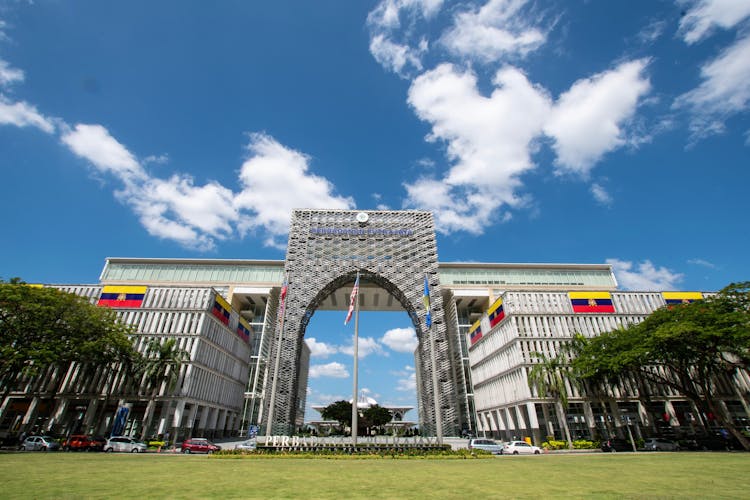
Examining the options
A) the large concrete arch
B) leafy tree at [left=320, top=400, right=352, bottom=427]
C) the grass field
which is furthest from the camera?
leafy tree at [left=320, top=400, right=352, bottom=427]

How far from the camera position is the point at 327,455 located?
88.9 ft

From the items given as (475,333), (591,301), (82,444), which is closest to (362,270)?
(475,333)

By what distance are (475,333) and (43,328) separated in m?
59.2

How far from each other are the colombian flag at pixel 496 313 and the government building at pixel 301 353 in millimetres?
466

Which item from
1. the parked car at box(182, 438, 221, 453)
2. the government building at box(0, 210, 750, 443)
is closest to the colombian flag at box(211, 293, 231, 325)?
the government building at box(0, 210, 750, 443)

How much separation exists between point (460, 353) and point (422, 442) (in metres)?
38.8

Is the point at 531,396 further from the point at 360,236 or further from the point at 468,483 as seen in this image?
the point at 468,483

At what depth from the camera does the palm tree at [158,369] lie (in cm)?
4212

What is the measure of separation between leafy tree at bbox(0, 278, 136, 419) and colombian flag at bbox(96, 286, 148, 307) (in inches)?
553

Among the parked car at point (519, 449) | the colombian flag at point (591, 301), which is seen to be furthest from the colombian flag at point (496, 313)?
the parked car at point (519, 449)

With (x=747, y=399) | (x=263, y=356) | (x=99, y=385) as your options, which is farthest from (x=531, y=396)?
(x=99, y=385)

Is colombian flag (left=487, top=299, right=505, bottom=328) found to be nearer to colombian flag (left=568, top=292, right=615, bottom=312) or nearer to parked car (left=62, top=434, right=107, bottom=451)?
colombian flag (left=568, top=292, right=615, bottom=312)

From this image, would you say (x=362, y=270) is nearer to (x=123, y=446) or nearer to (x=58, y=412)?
(x=123, y=446)

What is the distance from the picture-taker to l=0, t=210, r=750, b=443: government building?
1745 inches
